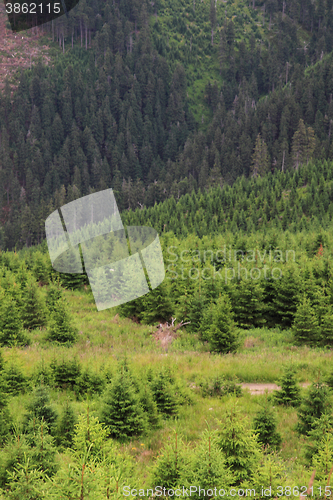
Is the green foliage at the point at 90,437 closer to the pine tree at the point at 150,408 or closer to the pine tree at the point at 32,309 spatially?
the pine tree at the point at 150,408

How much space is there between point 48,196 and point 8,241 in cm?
2876

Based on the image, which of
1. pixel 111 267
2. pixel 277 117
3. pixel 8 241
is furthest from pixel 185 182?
pixel 111 267

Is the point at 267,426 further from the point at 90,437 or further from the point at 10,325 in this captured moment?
the point at 10,325

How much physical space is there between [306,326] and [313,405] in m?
10.9

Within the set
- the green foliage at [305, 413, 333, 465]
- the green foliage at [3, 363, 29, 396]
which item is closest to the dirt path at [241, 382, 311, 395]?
the green foliage at [305, 413, 333, 465]

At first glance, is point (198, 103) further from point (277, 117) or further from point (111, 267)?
point (111, 267)

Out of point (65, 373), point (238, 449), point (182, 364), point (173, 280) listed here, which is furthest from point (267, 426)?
point (173, 280)

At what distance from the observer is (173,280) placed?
1208 inches

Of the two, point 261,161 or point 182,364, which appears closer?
point 182,364

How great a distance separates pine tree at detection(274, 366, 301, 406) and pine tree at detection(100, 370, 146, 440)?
4517 millimetres

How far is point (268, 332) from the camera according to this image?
2336 centimetres

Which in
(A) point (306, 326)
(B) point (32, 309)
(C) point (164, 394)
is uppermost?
(C) point (164, 394)

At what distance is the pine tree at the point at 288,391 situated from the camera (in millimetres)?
11969

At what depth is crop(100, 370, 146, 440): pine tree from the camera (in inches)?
393
